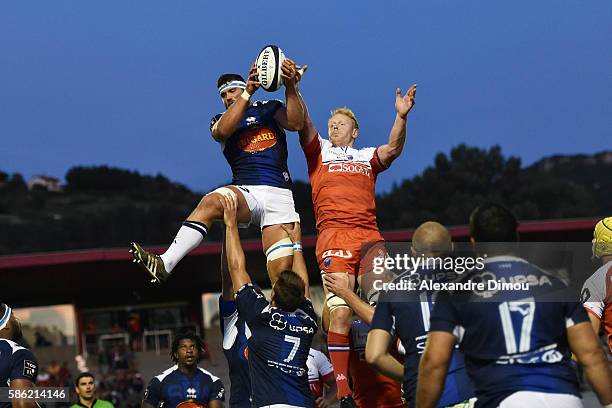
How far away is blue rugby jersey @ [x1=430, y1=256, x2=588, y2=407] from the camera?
5.45 metres

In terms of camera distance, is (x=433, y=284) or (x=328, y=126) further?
(x=328, y=126)

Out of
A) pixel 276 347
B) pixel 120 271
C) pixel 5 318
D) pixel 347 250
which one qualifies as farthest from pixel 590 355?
pixel 120 271

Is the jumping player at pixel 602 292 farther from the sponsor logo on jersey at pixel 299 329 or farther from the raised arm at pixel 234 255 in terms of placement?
the raised arm at pixel 234 255

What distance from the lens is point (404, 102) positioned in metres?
10.3

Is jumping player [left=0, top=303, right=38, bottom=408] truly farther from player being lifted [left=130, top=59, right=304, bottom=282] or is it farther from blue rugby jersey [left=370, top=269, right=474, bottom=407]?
blue rugby jersey [left=370, top=269, right=474, bottom=407]

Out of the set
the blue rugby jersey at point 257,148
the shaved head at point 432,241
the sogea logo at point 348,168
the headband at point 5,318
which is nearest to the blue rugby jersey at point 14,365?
the headband at point 5,318

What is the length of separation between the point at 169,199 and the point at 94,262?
6803 cm

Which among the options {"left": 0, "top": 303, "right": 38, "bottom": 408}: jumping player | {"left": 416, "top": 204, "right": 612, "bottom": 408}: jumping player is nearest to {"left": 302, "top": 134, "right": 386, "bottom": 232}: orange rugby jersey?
{"left": 0, "top": 303, "right": 38, "bottom": 408}: jumping player

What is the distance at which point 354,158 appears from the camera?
10.5 metres

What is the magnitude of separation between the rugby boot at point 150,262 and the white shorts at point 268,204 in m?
1.29

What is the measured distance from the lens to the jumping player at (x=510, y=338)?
17.9 feet

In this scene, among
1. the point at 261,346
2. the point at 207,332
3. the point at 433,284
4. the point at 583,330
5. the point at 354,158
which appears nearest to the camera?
the point at 583,330

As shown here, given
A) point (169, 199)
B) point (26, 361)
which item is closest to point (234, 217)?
point (26, 361)

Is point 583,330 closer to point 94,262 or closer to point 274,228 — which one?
point 274,228
